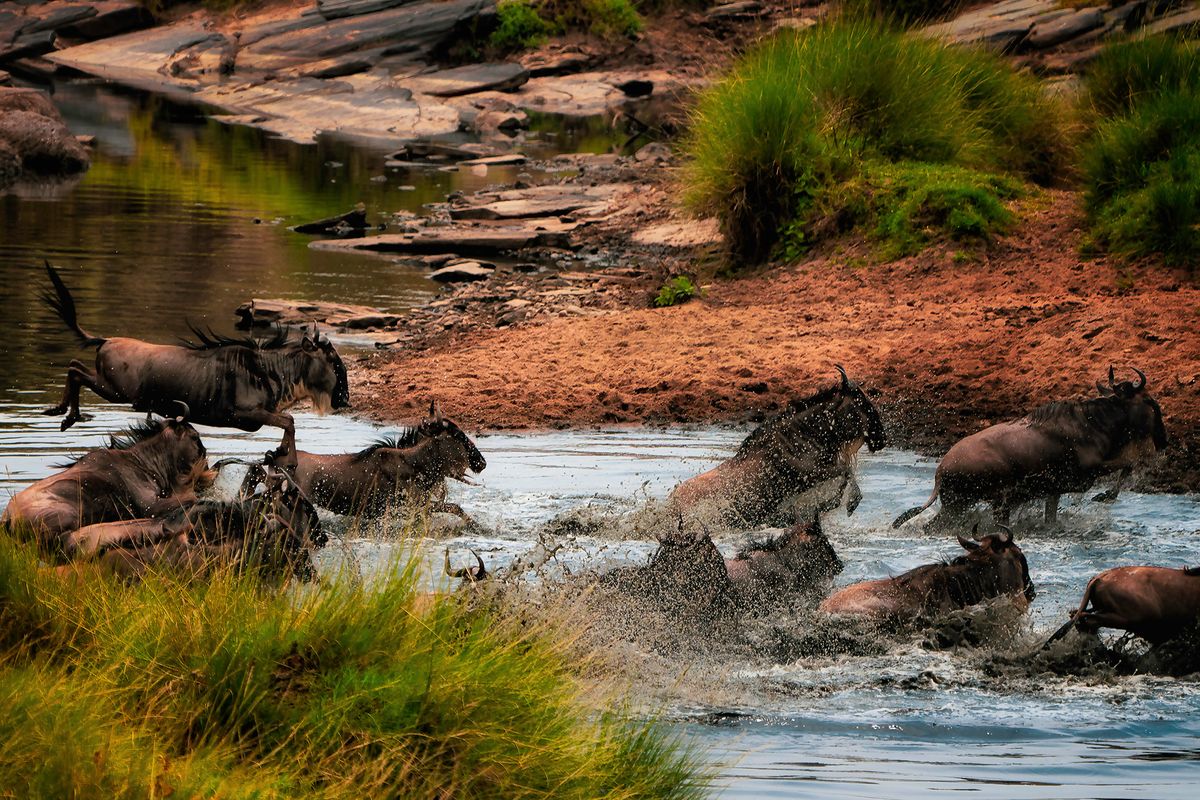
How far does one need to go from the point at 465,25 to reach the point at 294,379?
34841 millimetres

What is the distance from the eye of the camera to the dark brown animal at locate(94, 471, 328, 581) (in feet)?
22.0

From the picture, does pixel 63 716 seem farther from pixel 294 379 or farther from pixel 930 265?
pixel 930 265

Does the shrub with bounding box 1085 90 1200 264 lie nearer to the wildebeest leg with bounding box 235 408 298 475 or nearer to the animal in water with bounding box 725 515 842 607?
the animal in water with bounding box 725 515 842 607

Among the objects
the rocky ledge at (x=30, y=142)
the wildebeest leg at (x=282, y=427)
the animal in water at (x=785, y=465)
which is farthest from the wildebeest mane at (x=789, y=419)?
the rocky ledge at (x=30, y=142)

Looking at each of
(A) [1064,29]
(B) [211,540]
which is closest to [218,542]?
(B) [211,540]

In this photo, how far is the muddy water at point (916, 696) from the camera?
20.6 ft

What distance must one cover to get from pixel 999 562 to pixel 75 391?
20.6 ft

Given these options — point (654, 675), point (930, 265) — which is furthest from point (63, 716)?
point (930, 265)

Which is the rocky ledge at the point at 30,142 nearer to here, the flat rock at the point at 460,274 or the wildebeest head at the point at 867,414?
the flat rock at the point at 460,274

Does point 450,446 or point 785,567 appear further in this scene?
point 450,446

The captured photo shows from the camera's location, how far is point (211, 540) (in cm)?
714

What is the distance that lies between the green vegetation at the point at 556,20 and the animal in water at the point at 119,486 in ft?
122

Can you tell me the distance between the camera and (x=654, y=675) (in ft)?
23.3

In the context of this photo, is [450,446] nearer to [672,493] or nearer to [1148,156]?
[672,493]
